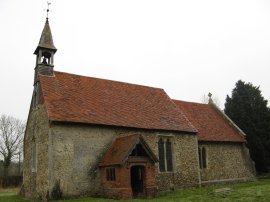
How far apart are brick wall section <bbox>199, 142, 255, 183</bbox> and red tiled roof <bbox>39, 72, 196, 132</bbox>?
3.91 metres

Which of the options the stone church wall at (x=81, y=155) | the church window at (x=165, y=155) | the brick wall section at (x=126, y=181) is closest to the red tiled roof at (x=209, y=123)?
the church window at (x=165, y=155)

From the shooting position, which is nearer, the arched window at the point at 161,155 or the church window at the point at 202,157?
the arched window at the point at 161,155

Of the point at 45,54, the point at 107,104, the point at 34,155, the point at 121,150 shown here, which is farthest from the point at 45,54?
the point at 121,150

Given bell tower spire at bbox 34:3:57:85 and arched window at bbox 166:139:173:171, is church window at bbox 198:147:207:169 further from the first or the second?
bell tower spire at bbox 34:3:57:85

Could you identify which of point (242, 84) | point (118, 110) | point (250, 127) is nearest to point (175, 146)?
point (118, 110)

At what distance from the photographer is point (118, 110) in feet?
82.3

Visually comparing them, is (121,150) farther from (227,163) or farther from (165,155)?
(227,163)

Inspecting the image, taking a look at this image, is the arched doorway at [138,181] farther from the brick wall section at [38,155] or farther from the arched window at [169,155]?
the brick wall section at [38,155]

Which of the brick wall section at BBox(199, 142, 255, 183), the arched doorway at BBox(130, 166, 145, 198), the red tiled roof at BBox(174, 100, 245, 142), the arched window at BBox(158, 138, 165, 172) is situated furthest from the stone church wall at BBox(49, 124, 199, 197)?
the red tiled roof at BBox(174, 100, 245, 142)

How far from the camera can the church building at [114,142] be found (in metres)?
20.6

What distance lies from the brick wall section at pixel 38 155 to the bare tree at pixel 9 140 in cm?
2868

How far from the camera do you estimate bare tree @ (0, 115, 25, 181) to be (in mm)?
53347

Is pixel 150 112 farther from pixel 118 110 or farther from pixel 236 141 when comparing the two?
pixel 236 141

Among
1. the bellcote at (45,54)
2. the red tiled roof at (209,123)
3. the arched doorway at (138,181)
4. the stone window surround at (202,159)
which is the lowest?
the arched doorway at (138,181)
